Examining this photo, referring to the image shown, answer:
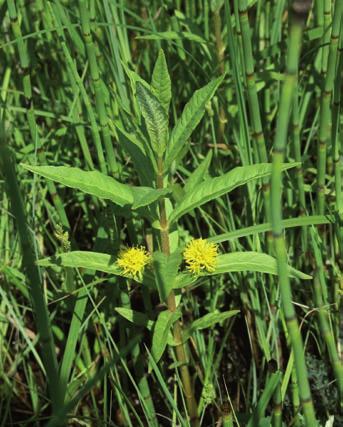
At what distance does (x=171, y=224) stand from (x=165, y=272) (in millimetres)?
114

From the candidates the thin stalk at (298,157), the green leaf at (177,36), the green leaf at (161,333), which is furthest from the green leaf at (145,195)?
the green leaf at (177,36)

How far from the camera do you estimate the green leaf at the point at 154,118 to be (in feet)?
3.34

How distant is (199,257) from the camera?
3.66 feet

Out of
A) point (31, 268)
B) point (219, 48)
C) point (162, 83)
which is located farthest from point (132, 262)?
point (219, 48)

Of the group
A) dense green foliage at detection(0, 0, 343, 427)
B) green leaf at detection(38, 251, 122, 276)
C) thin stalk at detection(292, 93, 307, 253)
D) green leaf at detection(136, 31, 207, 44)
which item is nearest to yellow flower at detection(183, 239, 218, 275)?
dense green foliage at detection(0, 0, 343, 427)

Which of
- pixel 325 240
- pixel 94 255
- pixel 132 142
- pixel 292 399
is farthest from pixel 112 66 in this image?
pixel 292 399

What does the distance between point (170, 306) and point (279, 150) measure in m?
0.59

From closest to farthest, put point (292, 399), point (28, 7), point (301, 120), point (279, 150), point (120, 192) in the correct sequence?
point (279, 150) < point (120, 192) < point (292, 399) < point (301, 120) < point (28, 7)

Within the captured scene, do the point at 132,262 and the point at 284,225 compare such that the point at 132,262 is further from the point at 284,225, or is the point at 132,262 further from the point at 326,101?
the point at 326,101

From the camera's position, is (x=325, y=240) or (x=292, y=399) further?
(x=325, y=240)

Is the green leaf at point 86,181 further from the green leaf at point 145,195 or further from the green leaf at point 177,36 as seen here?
the green leaf at point 177,36

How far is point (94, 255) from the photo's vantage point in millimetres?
1174

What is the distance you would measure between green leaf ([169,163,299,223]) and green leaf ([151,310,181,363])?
0.19m

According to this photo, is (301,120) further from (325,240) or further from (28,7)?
(28,7)
